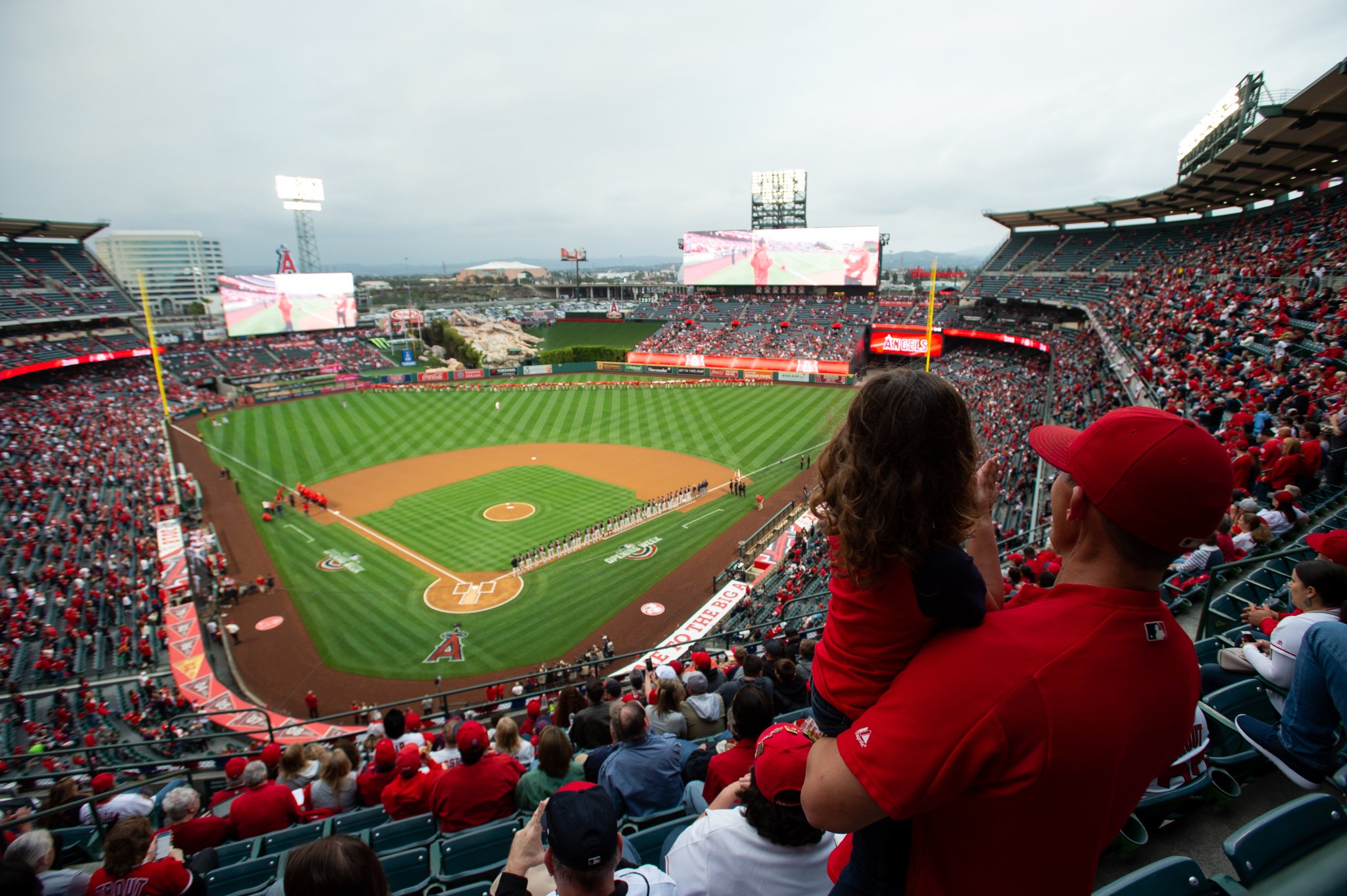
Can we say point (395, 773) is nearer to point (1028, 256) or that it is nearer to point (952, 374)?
point (952, 374)

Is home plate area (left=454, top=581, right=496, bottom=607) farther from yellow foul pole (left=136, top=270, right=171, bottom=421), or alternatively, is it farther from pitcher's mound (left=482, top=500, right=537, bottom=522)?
yellow foul pole (left=136, top=270, right=171, bottom=421)

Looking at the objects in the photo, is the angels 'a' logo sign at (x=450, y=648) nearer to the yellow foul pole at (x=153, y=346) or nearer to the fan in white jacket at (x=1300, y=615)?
the fan in white jacket at (x=1300, y=615)

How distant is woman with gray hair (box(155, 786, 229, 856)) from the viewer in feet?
18.9

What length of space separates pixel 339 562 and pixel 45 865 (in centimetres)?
2251

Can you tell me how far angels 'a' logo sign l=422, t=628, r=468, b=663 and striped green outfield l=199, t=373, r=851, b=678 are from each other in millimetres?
273

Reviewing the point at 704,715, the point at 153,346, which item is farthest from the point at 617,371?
the point at 704,715

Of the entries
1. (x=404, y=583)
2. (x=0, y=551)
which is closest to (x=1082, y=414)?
(x=404, y=583)

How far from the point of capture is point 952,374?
49.2 metres

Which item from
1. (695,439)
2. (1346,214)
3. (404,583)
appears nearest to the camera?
(404,583)

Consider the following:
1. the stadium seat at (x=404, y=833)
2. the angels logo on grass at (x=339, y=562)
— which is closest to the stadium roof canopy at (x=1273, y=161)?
the stadium seat at (x=404, y=833)

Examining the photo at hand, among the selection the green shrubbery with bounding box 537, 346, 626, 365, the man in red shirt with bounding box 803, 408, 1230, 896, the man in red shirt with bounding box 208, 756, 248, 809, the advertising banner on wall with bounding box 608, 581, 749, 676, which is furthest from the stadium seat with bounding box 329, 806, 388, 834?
the green shrubbery with bounding box 537, 346, 626, 365

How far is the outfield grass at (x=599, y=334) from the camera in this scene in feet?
244

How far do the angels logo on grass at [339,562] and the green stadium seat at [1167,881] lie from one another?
26.4 m

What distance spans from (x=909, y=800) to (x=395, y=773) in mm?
6587
